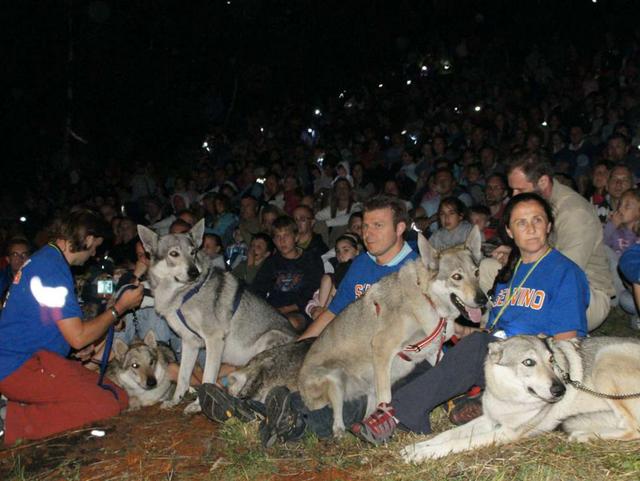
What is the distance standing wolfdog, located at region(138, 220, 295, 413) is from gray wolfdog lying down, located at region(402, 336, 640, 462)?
108 inches

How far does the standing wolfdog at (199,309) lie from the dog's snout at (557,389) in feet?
11.0

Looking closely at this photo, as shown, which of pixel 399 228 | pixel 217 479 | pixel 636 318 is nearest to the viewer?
pixel 217 479

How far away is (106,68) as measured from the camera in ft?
75.2

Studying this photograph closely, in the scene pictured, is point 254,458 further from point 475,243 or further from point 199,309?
point 475,243

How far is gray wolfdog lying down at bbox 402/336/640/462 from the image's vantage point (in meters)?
3.62

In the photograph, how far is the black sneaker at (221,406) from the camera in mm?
4586

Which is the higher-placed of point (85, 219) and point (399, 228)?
point (85, 219)

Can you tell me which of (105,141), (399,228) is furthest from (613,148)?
(105,141)

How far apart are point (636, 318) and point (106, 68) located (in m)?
21.8

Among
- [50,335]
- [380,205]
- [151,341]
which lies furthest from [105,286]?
[380,205]

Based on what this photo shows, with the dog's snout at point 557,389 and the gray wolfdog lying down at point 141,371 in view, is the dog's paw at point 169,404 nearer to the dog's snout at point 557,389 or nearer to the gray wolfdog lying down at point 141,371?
the gray wolfdog lying down at point 141,371

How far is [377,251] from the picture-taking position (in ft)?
17.0

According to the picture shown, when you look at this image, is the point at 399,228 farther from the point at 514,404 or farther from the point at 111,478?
the point at 111,478

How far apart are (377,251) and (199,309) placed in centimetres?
205
